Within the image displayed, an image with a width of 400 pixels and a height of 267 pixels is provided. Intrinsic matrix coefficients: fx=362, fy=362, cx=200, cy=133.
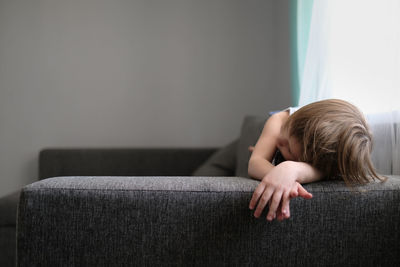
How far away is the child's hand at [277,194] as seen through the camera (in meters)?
0.65

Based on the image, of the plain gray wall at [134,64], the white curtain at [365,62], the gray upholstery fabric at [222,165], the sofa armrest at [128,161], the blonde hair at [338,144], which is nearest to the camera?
the blonde hair at [338,144]

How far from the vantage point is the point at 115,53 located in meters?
2.28

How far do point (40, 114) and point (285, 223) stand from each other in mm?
2012

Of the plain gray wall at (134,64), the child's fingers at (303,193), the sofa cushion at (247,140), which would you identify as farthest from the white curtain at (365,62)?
the plain gray wall at (134,64)

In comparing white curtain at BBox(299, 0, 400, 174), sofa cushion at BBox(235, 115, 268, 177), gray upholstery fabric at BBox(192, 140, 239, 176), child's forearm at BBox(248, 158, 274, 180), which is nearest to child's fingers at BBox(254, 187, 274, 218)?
child's forearm at BBox(248, 158, 274, 180)

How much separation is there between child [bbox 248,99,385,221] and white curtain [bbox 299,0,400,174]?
0.90 ft

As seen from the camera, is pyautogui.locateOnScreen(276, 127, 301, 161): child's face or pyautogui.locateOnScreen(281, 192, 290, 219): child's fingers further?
pyautogui.locateOnScreen(276, 127, 301, 161): child's face

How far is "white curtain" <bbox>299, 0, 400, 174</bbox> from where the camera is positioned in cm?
103

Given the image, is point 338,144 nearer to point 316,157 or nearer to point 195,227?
point 316,157

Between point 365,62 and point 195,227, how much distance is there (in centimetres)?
82

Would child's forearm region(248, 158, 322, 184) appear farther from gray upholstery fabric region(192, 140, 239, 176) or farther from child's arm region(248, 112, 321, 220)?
gray upholstery fabric region(192, 140, 239, 176)

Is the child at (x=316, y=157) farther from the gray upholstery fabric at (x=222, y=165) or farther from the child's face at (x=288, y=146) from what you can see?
the gray upholstery fabric at (x=222, y=165)

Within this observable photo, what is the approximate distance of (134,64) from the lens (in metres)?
2.28

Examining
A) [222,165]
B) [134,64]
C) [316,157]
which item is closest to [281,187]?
[316,157]
